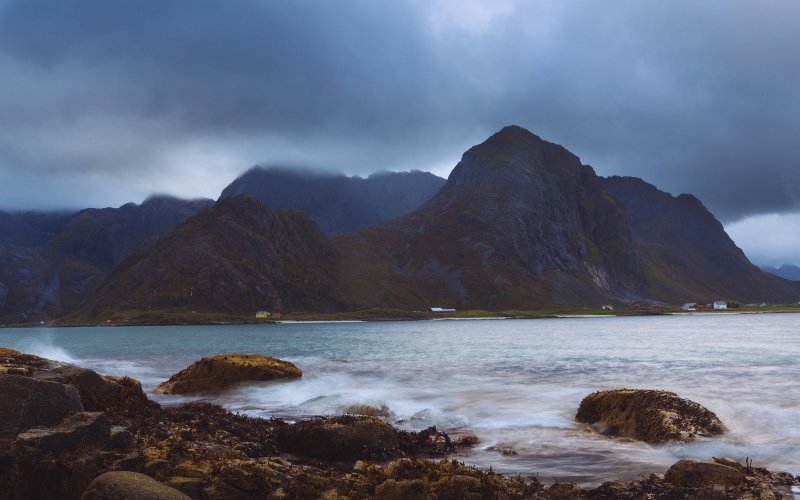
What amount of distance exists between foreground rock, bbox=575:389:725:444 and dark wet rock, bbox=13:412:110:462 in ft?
53.2

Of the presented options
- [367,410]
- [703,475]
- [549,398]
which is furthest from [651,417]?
[367,410]


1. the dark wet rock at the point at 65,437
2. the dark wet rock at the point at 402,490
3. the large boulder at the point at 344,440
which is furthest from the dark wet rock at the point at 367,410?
the dark wet rock at the point at 402,490

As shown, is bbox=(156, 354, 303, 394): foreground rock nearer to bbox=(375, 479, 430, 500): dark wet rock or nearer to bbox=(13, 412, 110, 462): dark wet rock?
bbox=(13, 412, 110, 462): dark wet rock

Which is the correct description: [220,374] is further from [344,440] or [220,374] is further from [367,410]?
[344,440]

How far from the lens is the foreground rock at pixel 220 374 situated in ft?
110

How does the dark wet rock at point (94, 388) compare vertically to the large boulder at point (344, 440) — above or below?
above

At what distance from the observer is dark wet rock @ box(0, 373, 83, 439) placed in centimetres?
1249

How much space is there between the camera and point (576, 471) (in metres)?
15.5

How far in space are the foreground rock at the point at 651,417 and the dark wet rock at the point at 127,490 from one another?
15309 mm

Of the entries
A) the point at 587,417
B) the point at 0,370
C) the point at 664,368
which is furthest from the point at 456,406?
the point at 664,368

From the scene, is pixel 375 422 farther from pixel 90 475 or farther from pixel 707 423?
pixel 707 423

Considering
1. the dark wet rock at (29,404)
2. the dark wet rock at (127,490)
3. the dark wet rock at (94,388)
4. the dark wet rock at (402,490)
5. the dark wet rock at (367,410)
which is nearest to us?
the dark wet rock at (127,490)

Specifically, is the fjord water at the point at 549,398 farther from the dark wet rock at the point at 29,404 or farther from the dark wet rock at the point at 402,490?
the dark wet rock at the point at 29,404

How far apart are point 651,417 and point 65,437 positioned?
17681mm
